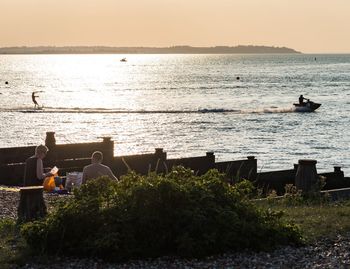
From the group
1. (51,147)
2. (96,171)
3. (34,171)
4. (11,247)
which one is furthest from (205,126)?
(11,247)

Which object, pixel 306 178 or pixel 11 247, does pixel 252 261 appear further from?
pixel 306 178

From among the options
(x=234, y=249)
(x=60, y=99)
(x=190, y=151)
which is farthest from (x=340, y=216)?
(x=60, y=99)

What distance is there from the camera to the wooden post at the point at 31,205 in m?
11.6

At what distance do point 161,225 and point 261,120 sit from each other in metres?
59.8

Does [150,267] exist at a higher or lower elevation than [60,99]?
higher

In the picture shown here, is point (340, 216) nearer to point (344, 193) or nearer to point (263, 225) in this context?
point (263, 225)

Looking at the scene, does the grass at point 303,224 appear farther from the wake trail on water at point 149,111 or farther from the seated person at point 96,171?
the wake trail on water at point 149,111

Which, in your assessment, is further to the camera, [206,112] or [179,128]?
[206,112]

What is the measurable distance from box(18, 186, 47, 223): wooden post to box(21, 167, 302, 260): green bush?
1.25 metres

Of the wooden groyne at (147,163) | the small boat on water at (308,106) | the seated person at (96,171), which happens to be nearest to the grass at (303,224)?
the seated person at (96,171)

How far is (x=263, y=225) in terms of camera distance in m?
10.4

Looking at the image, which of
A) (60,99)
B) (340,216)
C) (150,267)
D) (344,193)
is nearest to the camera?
(150,267)

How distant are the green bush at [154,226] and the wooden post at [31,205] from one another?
49.4 inches

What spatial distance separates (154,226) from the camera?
32.9ft
